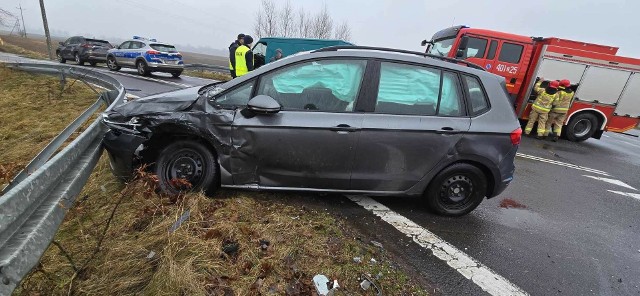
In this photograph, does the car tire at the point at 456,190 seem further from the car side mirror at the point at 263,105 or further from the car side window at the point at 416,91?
the car side mirror at the point at 263,105

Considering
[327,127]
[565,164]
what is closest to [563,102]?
[565,164]

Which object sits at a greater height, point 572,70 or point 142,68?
point 572,70

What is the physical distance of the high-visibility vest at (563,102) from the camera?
9789 millimetres

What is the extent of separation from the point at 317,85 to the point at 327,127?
0.45m

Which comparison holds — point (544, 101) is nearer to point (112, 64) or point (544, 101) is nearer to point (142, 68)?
point (142, 68)

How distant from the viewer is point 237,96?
3328 millimetres

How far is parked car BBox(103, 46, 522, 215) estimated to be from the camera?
10.7 feet

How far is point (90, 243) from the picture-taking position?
8.48ft

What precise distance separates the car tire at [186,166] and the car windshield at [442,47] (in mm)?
9504

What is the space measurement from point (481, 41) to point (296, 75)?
9.05 meters

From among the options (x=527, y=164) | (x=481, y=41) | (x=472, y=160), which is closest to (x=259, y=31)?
(x=481, y=41)

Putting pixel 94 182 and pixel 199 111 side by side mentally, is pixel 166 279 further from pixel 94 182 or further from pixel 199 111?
pixel 94 182

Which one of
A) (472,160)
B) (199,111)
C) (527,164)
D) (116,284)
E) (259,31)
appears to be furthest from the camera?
(259,31)

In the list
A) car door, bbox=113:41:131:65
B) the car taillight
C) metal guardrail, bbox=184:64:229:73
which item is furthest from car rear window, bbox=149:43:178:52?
the car taillight
